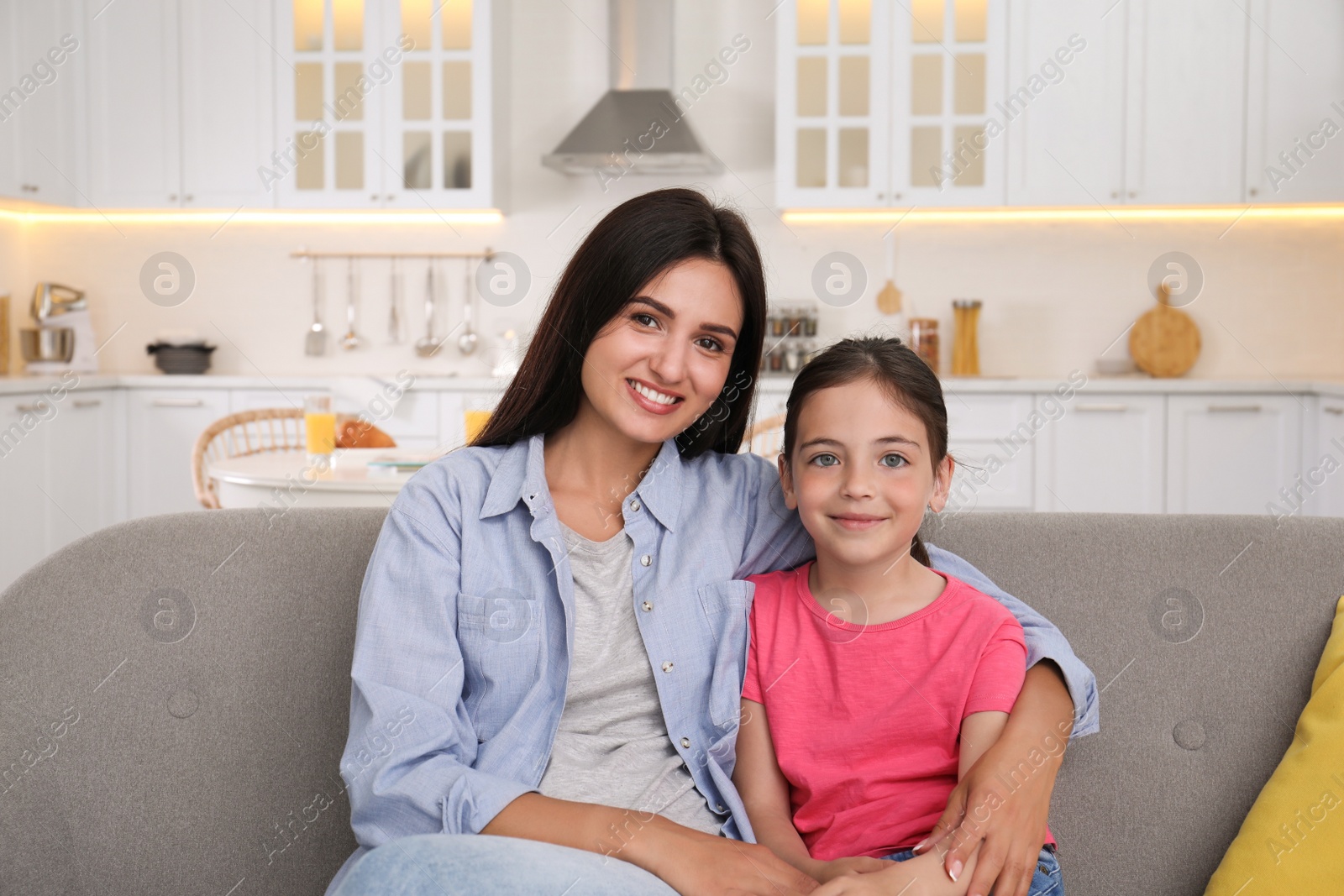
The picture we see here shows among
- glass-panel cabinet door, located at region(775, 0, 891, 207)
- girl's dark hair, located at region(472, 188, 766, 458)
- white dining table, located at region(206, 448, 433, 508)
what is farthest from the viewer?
glass-panel cabinet door, located at region(775, 0, 891, 207)

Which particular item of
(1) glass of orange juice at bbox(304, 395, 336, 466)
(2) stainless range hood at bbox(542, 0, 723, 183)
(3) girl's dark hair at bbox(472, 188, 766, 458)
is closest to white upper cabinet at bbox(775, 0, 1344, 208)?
(2) stainless range hood at bbox(542, 0, 723, 183)

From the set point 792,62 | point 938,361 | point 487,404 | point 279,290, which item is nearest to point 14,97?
point 279,290

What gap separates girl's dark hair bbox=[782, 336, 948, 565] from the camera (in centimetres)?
114

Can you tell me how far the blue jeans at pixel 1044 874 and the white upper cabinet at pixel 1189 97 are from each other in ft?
11.4

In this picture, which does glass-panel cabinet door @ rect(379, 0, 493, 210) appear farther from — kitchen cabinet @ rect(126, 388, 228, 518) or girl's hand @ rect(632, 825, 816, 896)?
girl's hand @ rect(632, 825, 816, 896)

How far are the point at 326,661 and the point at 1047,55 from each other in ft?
11.9

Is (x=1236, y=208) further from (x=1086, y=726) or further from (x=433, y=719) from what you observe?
(x=433, y=719)

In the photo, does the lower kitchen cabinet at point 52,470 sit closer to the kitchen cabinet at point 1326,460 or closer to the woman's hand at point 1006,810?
the woman's hand at point 1006,810

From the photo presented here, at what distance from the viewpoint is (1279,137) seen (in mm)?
3887

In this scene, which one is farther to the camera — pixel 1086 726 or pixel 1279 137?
pixel 1279 137

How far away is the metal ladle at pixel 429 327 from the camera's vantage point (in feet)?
14.8

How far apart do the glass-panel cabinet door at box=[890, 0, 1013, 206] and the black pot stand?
2825 millimetres

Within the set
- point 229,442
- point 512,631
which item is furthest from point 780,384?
point 512,631

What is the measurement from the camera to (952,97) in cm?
400
